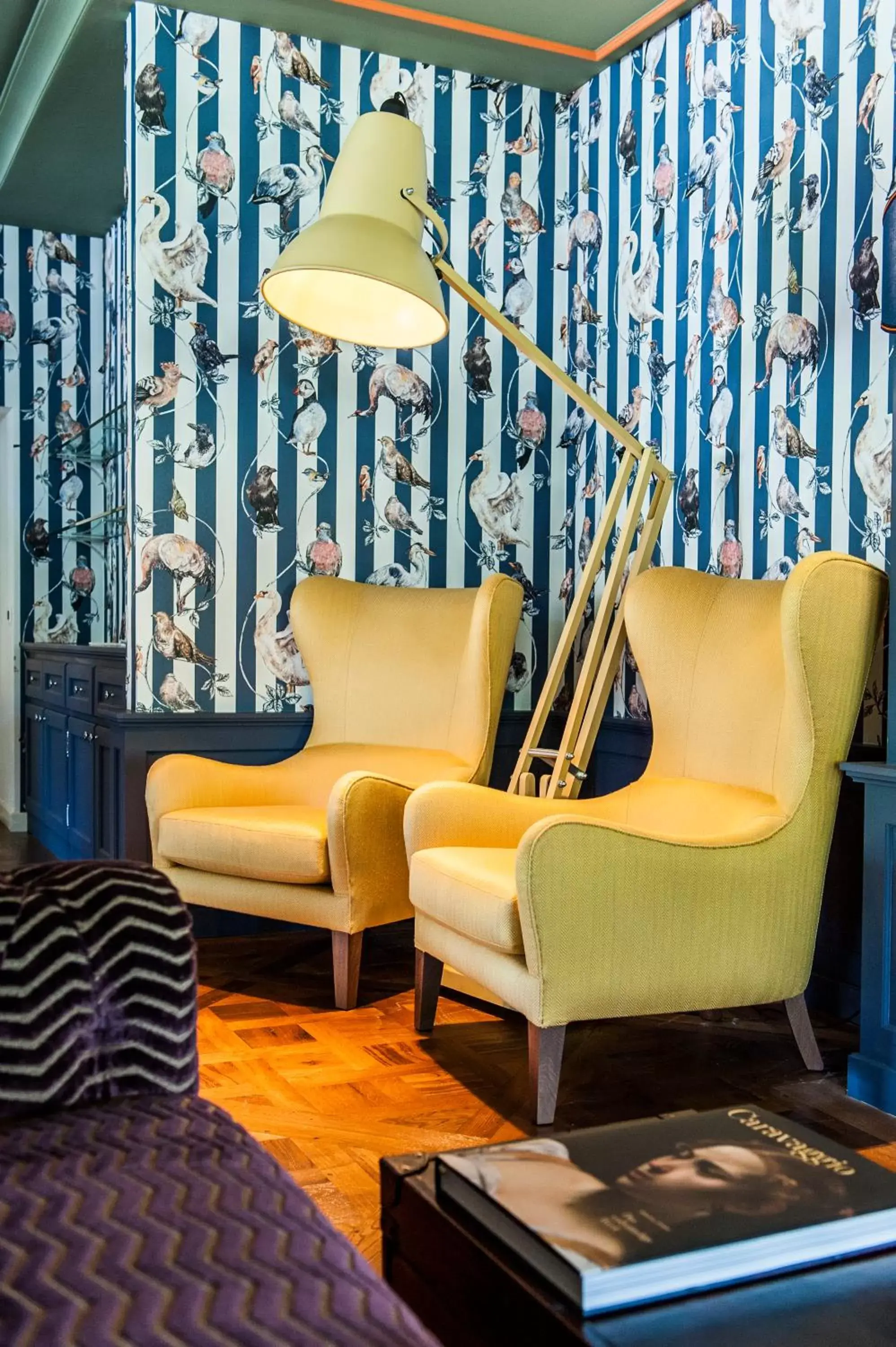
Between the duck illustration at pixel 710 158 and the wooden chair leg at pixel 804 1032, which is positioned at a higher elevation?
the duck illustration at pixel 710 158

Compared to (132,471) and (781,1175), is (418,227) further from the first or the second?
(781,1175)

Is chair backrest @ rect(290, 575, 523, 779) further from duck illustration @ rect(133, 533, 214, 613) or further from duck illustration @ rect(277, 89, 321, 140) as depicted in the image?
duck illustration @ rect(277, 89, 321, 140)

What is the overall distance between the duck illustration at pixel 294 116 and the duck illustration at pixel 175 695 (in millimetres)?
1702

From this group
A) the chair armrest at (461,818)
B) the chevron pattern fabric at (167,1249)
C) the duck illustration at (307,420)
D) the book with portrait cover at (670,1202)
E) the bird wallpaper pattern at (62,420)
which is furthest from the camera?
the bird wallpaper pattern at (62,420)

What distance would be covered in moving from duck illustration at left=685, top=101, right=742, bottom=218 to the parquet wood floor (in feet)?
7.23

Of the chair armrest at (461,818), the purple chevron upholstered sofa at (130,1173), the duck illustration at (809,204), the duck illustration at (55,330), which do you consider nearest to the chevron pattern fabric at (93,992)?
the purple chevron upholstered sofa at (130,1173)

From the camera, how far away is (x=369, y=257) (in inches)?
102

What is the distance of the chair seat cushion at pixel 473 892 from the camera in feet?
7.52

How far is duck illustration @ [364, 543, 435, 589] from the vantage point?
397 cm

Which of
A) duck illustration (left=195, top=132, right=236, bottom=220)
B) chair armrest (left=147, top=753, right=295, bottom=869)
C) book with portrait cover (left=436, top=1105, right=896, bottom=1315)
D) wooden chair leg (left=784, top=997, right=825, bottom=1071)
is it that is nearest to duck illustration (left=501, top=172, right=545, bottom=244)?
duck illustration (left=195, top=132, right=236, bottom=220)

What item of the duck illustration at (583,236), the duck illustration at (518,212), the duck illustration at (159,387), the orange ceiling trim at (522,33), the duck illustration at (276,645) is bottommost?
the duck illustration at (276,645)

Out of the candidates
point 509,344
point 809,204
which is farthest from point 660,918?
point 509,344

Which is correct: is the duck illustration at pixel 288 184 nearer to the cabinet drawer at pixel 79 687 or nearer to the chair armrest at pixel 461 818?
the cabinet drawer at pixel 79 687

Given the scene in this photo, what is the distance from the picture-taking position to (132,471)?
3.67 m
